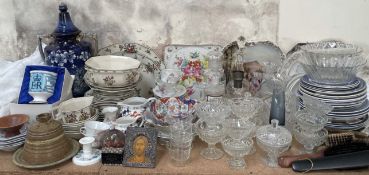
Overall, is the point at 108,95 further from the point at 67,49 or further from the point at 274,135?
the point at 274,135

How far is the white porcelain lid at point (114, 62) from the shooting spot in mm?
1610

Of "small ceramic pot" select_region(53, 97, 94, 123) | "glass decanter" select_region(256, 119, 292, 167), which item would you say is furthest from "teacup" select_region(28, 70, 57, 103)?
"glass decanter" select_region(256, 119, 292, 167)

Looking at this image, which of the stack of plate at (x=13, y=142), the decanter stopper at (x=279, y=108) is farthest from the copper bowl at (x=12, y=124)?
the decanter stopper at (x=279, y=108)

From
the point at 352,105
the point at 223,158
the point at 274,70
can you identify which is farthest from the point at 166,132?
the point at 352,105

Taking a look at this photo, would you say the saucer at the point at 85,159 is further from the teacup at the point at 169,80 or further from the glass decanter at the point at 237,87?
the glass decanter at the point at 237,87

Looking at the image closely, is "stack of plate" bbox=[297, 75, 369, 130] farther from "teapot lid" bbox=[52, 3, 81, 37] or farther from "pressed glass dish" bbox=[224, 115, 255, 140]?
"teapot lid" bbox=[52, 3, 81, 37]

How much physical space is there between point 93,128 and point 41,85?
11.8 inches

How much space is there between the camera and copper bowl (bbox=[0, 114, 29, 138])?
1289 mm

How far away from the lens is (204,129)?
1.32 meters

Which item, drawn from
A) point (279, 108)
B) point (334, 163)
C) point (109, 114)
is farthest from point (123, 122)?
point (334, 163)

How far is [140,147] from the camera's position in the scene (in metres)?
1.25

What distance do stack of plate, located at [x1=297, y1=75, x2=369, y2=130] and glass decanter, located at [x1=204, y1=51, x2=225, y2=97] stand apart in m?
0.35

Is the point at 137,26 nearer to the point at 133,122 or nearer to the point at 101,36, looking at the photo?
the point at 101,36

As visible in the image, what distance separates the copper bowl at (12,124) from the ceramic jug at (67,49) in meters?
0.28
